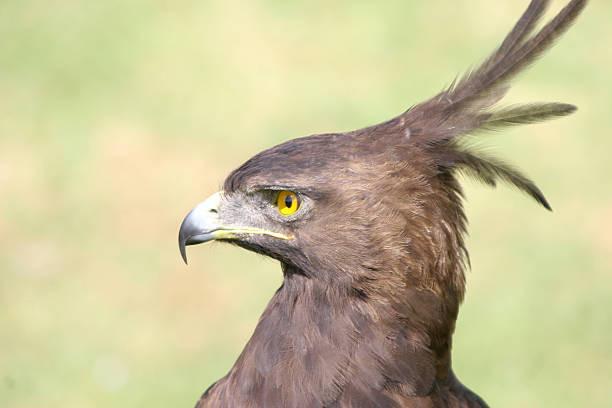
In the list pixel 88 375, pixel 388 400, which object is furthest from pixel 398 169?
pixel 88 375

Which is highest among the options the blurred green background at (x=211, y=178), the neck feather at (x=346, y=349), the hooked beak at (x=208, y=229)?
the blurred green background at (x=211, y=178)

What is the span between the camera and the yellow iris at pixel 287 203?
11.9 ft

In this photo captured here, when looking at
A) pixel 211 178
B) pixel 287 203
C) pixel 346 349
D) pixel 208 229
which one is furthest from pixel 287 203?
pixel 211 178

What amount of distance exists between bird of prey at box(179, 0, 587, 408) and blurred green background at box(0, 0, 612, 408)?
2.96m

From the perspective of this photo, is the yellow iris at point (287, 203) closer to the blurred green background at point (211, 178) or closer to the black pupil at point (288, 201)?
the black pupil at point (288, 201)

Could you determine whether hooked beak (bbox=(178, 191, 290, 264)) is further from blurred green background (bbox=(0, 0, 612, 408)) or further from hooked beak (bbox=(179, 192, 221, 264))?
blurred green background (bbox=(0, 0, 612, 408))

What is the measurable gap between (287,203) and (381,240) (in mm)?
363

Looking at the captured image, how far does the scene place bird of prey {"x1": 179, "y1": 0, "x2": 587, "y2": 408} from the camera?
353cm

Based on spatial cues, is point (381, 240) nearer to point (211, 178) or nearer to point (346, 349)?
point (346, 349)

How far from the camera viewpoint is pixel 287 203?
365cm

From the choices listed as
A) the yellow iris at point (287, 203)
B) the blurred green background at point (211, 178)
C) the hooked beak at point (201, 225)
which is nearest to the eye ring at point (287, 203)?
the yellow iris at point (287, 203)

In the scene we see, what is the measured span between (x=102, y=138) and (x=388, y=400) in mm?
5612

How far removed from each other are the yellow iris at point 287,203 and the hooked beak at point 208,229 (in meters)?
0.09

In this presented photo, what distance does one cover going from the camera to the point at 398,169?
355 cm
